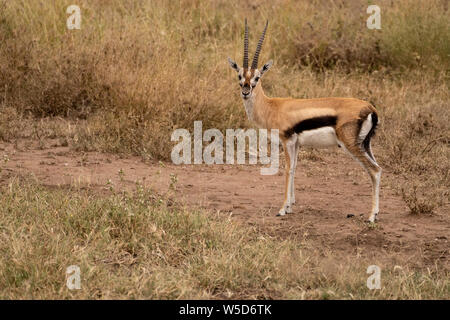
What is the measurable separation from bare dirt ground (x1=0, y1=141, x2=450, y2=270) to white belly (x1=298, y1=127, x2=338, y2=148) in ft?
2.10

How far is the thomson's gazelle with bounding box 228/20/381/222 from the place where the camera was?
5973 mm

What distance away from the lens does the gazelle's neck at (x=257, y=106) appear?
664 cm

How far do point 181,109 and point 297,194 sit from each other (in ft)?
6.92

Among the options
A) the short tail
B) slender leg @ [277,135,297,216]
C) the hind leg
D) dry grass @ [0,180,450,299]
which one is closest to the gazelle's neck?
slender leg @ [277,135,297,216]

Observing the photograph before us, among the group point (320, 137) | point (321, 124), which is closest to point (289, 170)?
point (320, 137)

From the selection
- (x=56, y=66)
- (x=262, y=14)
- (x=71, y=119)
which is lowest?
(x=71, y=119)

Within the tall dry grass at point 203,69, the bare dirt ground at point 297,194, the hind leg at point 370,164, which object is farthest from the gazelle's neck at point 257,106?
the tall dry grass at point 203,69

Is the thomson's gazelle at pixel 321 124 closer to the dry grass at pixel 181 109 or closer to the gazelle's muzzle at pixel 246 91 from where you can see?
the gazelle's muzzle at pixel 246 91

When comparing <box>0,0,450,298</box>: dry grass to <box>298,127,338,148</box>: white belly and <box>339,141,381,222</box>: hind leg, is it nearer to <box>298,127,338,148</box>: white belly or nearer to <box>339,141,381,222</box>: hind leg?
<box>339,141,381,222</box>: hind leg

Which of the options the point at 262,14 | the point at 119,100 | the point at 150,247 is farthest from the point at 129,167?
the point at 262,14

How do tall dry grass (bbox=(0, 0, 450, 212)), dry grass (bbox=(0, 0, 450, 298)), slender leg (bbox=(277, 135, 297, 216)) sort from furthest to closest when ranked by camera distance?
tall dry grass (bbox=(0, 0, 450, 212)), slender leg (bbox=(277, 135, 297, 216)), dry grass (bbox=(0, 0, 450, 298))

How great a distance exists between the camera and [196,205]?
6.29m

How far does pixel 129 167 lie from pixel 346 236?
8.79 feet
